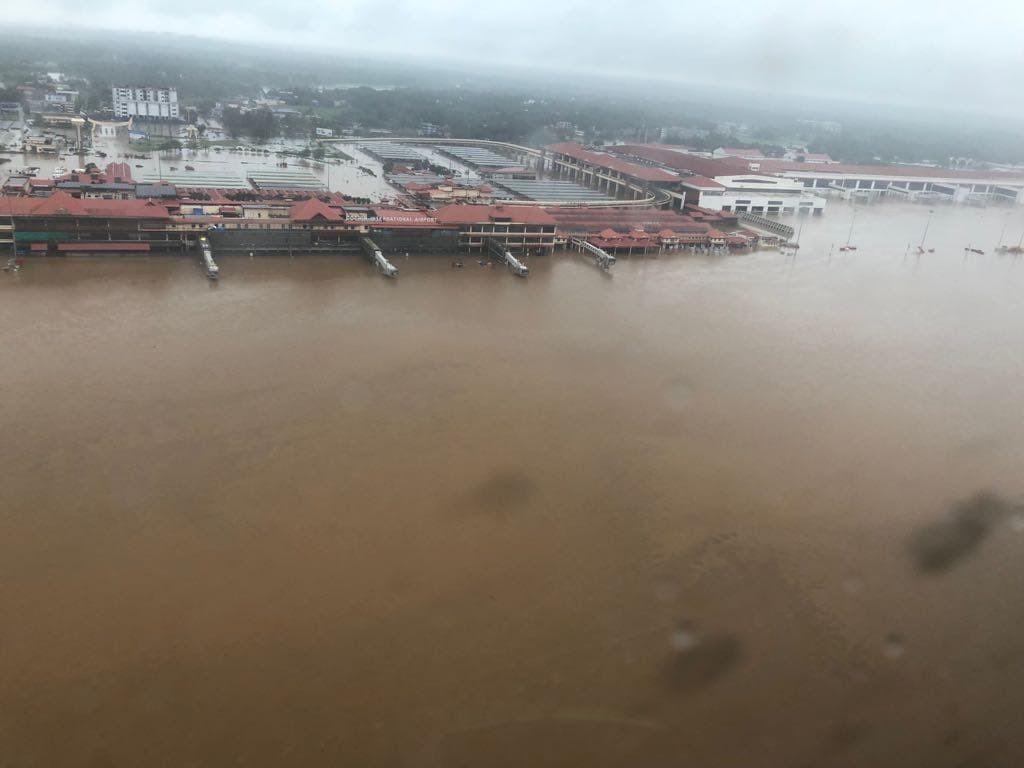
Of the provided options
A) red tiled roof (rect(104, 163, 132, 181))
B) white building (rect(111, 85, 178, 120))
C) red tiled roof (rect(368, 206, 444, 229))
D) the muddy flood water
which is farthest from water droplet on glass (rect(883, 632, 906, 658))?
white building (rect(111, 85, 178, 120))

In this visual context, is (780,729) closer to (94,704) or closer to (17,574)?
(94,704)

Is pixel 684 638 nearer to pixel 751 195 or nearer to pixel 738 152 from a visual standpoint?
pixel 751 195

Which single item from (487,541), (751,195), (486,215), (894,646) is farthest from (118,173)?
(894,646)

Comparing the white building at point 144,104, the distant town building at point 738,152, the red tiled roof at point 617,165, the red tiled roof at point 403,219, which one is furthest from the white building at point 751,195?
the white building at point 144,104

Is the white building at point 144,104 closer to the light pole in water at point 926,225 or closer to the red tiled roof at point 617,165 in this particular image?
the red tiled roof at point 617,165

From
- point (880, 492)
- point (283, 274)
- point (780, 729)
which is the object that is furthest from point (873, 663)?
point (283, 274)

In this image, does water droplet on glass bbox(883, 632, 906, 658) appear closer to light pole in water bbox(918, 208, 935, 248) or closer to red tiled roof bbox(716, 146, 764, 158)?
light pole in water bbox(918, 208, 935, 248)

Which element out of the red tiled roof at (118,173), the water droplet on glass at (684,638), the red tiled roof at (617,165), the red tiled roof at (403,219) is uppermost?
the red tiled roof at (617,165)
